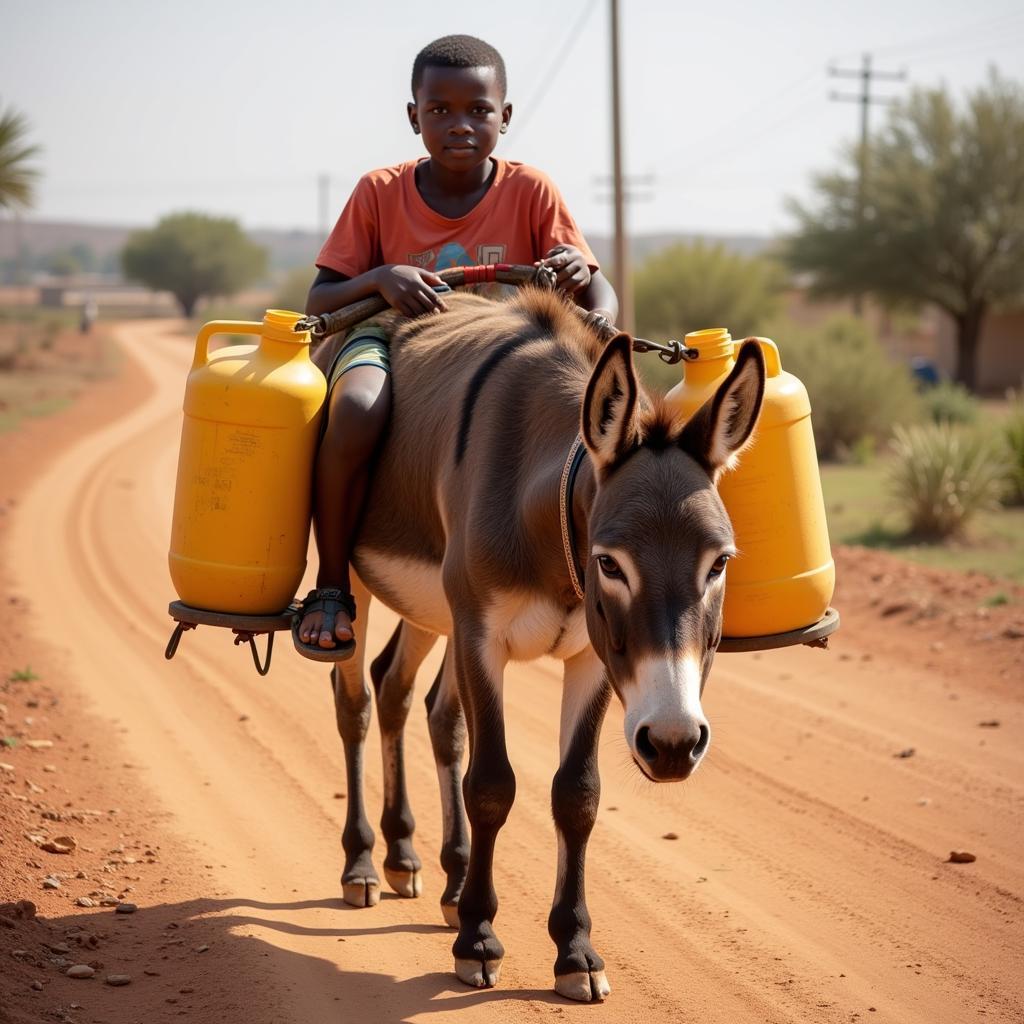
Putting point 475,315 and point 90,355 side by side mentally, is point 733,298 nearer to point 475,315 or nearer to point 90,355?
point 90,355

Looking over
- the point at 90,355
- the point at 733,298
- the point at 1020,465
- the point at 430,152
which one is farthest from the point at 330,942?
the point at 90,355

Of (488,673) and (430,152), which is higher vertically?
(430,152)

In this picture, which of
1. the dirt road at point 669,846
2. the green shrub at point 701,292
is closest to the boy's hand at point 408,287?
the dirt road at point 669,846

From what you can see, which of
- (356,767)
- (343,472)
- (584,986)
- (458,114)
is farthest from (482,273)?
(584,986)

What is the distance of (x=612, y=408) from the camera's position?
320 centimetres

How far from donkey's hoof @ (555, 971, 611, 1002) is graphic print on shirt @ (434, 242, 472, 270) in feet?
8.45

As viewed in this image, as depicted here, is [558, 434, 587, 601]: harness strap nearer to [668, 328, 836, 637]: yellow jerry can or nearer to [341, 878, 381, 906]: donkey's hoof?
[668, 328, 836, 637]: yellow jerry can

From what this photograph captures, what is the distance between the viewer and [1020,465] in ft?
44.6

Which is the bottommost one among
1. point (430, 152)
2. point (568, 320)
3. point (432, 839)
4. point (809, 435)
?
point (432, 839)

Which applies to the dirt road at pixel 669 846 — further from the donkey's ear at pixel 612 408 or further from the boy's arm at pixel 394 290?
the boy's arm at pixel 394 290

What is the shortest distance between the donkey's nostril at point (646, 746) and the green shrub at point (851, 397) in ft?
53.1

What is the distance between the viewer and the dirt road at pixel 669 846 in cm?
383

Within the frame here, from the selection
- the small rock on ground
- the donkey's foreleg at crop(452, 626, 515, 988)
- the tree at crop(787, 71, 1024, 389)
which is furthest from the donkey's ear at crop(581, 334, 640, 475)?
the tree at crop(787, 71, 1024, 389)

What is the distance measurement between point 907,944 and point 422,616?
6.42ft
